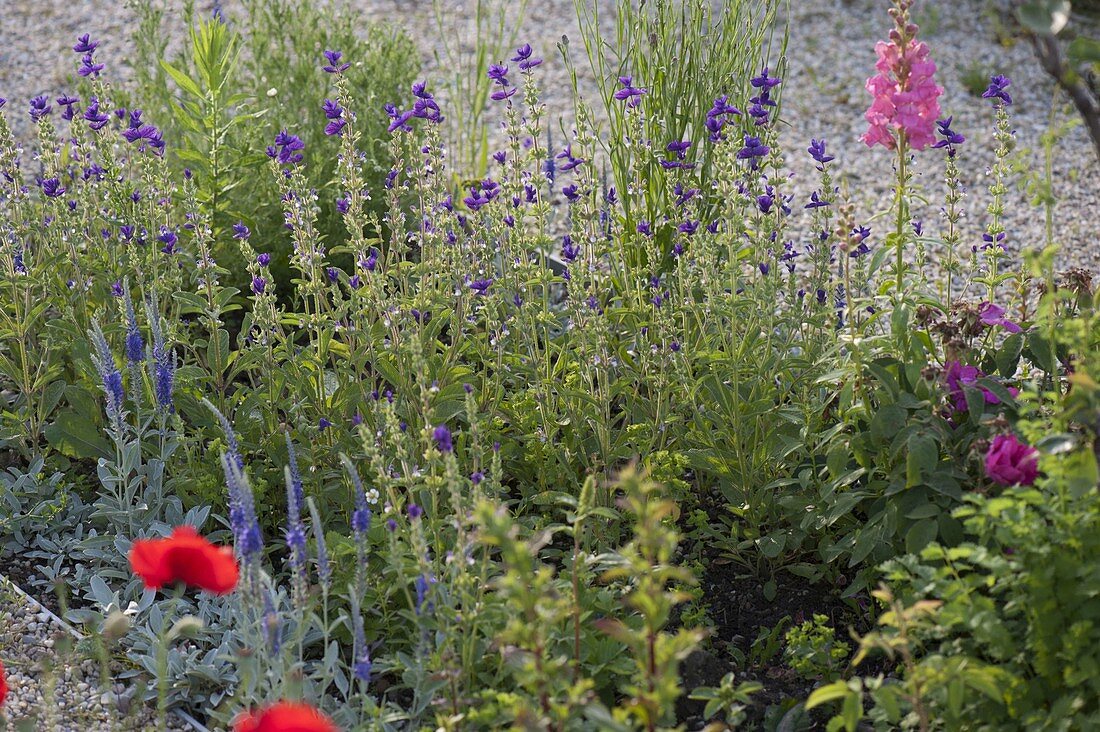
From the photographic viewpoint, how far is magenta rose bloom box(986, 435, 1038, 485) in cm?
236

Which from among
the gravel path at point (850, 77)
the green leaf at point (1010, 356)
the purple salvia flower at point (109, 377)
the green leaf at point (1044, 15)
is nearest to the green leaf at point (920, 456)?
the green leaf at point (1010, 356)

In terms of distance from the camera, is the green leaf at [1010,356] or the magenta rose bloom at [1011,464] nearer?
the magenta rose bloom at [1011,464]

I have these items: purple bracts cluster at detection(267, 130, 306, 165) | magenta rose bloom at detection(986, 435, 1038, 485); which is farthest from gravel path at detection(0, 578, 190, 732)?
magenta rose bloom at detection(986, 435, 1038, 485)

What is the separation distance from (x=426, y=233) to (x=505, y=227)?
207 millimetres

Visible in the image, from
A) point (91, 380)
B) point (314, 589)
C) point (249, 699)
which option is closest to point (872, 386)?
point (314, 589)

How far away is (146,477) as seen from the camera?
10.2ft

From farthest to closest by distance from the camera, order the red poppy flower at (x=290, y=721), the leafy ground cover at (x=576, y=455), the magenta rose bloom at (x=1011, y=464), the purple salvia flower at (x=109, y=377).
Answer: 1. the purple salvia flower at (x=109, y=377)
2. the magenta rose bloom at (x=1011, y=464)
3. the leafy ground cover at (x=576, y=455)
4. the red poppy flower at (x=290, y=721)

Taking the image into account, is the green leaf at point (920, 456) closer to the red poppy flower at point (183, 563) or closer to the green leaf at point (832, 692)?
the green leaf at point (832, 692)

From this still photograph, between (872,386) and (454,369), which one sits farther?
(454,369)

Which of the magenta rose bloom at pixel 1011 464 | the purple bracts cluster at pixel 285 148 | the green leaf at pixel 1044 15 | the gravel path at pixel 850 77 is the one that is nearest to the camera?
the green leaf at pixel 1044 15

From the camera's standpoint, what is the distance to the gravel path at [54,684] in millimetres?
2525

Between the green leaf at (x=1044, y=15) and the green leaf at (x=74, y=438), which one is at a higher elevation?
the green leaf at (x=1044, y=15)

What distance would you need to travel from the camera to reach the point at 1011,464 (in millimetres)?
2375

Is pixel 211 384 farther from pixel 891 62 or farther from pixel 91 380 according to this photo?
pixel 891 62
